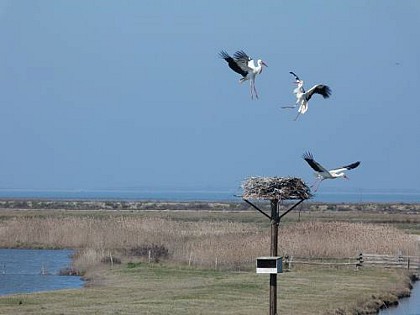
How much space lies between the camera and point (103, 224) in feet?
206

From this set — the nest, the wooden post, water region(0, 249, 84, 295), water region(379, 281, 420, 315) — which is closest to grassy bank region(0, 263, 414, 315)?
water region(379, 281, 420, 315)

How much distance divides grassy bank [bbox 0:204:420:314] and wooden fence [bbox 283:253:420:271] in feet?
1.67

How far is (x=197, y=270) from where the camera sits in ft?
143

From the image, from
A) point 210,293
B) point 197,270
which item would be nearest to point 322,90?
point 210,293

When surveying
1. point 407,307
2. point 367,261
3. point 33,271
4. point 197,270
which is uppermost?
point 367,261

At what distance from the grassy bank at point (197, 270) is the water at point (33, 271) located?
3.91 feet

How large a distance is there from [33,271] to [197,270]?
897 cm

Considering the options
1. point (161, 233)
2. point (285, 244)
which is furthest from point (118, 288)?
point (161, 233)

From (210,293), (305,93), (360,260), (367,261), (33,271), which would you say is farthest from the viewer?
(33,271)

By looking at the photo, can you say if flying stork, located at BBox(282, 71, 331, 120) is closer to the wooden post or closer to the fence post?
the wooden post

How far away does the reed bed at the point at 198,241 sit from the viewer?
47688 millimetres

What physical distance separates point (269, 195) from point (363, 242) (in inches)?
1081

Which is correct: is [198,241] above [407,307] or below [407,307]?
above

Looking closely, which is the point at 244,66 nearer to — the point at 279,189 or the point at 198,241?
the point at 279,189
